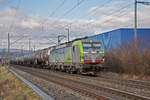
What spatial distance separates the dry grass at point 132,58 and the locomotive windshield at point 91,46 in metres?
2.46

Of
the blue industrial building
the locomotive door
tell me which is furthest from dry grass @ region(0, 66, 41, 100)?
the blue industrial building

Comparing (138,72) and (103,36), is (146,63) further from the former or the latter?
(103,36)

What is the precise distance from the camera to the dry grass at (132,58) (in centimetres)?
1750

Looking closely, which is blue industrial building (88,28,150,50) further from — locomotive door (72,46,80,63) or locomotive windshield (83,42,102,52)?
locomotive door (72,46,80,63)

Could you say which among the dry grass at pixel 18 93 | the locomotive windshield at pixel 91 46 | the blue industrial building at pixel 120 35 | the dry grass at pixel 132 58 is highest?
the blue industrial building at pixel 120 35

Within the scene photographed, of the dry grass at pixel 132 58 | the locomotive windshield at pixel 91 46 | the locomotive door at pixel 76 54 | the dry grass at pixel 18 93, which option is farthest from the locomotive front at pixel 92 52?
the dry grass at pixel 18 93

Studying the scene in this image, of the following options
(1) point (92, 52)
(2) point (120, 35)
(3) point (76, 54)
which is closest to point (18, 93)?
(3) point (76, 54)

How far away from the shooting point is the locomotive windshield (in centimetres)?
1930

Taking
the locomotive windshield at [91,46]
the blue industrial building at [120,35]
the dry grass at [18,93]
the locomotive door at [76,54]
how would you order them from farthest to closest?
1. the blue industrial building at [120,35]
2. the locomotive door at [76,54]
3. the locomotive windshield at [91,46]
4. the dry grass at [18,93]

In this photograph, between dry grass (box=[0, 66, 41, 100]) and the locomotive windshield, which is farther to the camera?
the locomotive windshield

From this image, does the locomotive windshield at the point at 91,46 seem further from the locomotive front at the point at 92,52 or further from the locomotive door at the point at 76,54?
the locomotive door at the point at 76,54

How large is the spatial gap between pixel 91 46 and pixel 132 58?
12.8 feet

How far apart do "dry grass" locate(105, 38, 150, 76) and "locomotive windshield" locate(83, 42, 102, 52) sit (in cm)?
246

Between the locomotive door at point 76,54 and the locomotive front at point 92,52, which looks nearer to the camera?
the locomotive front at point 92,52
